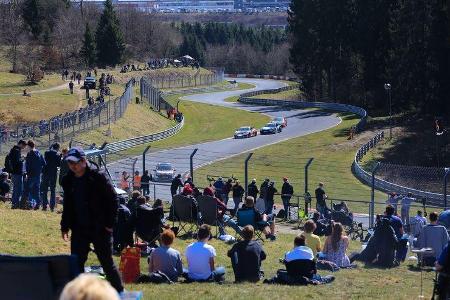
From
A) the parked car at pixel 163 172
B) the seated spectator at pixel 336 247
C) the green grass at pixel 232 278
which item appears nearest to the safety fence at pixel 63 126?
the parked car at pixel 163 172

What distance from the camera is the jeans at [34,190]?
19203mm

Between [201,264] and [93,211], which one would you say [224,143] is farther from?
[93,211]

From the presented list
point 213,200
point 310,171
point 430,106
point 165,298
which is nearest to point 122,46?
point 430,106

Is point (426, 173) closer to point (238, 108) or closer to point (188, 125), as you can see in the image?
point (188, 125)

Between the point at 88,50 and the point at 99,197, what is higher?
the point at 99,197

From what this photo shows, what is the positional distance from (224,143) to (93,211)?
52820 mm

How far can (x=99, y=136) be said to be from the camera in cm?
5422

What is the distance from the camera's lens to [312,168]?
41062 mm

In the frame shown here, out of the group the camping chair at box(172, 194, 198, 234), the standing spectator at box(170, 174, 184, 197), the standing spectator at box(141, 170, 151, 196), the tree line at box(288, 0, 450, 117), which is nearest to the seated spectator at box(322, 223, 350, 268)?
the camping chair at box(172, 194, 198, 234)

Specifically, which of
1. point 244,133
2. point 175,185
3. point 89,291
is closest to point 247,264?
point 89,291

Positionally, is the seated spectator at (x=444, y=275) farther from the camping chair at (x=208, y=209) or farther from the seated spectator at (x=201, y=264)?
the camping chair at (x=208, y=209)

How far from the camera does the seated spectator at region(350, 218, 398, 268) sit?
54.0ft

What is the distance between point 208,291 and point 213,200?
679 cm

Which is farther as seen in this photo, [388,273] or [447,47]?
[447,47]
